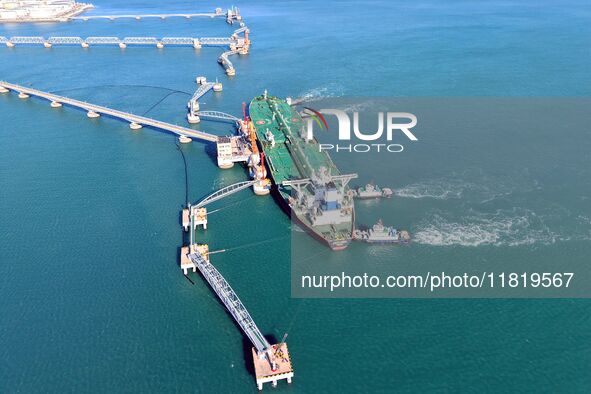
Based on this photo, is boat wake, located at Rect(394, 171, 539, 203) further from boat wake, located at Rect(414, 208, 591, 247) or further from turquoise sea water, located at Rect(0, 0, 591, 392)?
boat wake, located at Rect(414, 208, 591, 247)

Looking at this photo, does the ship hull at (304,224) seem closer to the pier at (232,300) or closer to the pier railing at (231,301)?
the pier at (232,300)

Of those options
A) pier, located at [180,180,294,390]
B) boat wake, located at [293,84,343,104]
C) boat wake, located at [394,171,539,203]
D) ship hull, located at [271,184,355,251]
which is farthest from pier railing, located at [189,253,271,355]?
boat wake, located at [293,84,343,104]

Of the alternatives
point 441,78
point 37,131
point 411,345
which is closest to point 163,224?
point 411,345

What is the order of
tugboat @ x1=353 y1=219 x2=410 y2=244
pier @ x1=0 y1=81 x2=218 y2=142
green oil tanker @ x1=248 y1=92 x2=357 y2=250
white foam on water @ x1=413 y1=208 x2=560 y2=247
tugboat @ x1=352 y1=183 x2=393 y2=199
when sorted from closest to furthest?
tugboat @ x1=353 y1=219 x2=410 y2=244
white foam on water @ x1=413 y1=208 x2=560 y2=247
green oil tanker @ x1=248 y1=92 x2=357 y2=250
tugboat @ x1=352 y1=183 x2=393 y2=199
pier @ x1=0 y1=81 x2=218 y2=142

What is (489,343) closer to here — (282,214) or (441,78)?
(282,214)

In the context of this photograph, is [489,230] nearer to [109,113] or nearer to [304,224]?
[304,224]
